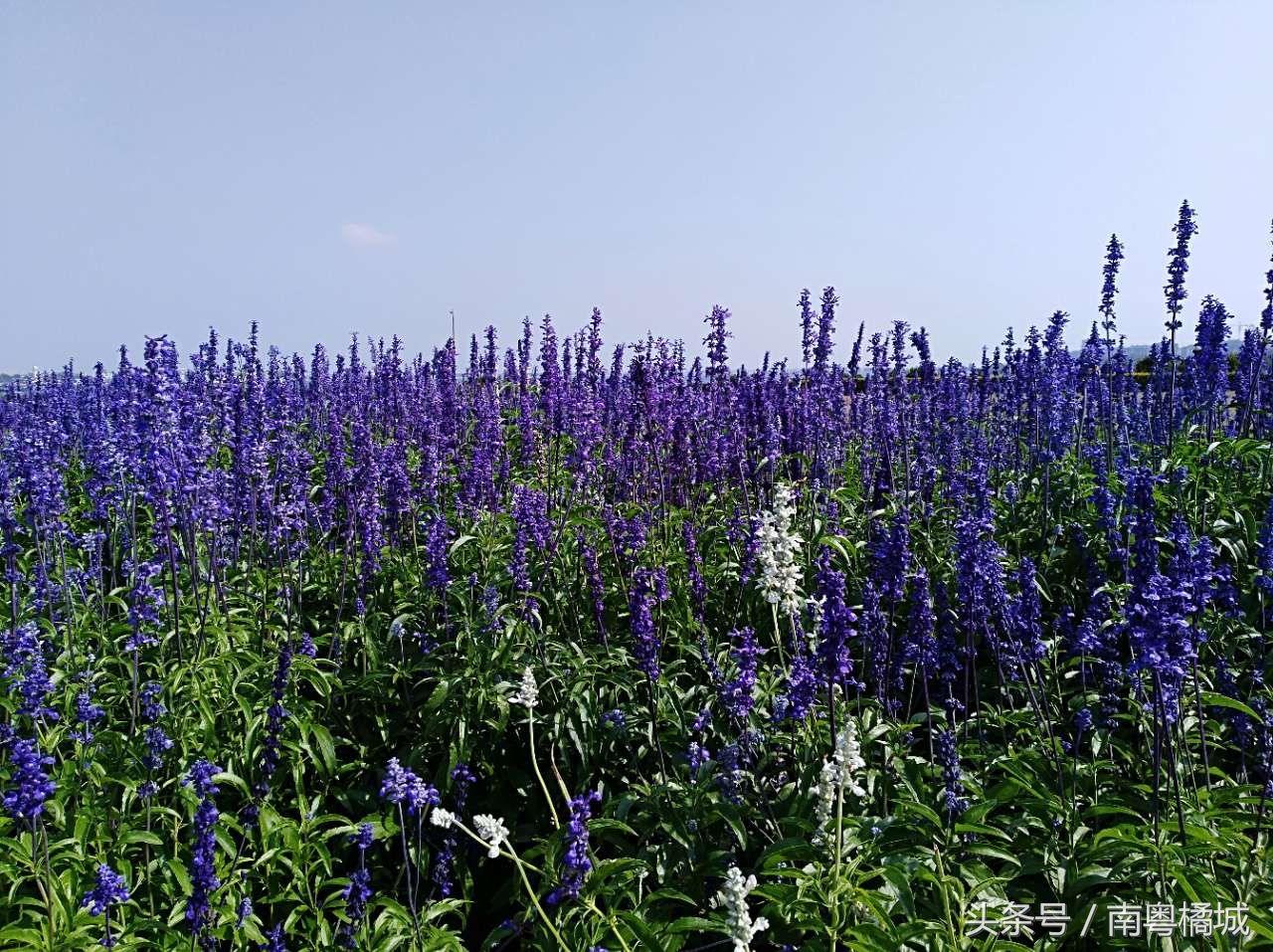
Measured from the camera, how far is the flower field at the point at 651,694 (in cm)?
327

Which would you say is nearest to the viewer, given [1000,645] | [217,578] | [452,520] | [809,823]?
[809,823]

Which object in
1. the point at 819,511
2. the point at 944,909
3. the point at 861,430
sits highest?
the point at 861,430

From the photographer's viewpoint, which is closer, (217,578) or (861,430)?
(217,578)

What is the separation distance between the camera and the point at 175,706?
4.58m

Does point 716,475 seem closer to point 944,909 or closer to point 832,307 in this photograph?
point 832,307

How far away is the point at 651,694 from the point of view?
4.24m

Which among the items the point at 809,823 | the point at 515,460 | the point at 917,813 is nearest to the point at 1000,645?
the point at 917,813

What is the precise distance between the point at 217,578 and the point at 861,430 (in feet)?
20.9

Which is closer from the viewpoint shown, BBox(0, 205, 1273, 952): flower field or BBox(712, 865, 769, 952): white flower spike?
BBox(712, 865, 769, 952): white flower spike

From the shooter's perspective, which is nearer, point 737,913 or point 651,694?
point 737,913

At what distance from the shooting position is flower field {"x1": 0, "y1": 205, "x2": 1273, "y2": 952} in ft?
10.7

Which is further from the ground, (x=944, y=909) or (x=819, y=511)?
(x=819, y=511)

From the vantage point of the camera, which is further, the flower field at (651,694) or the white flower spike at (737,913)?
the flower field at (651,694)

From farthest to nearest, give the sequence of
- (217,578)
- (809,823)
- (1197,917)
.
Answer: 1. (217,578)
2. (809,823)
3. (1197,917)
